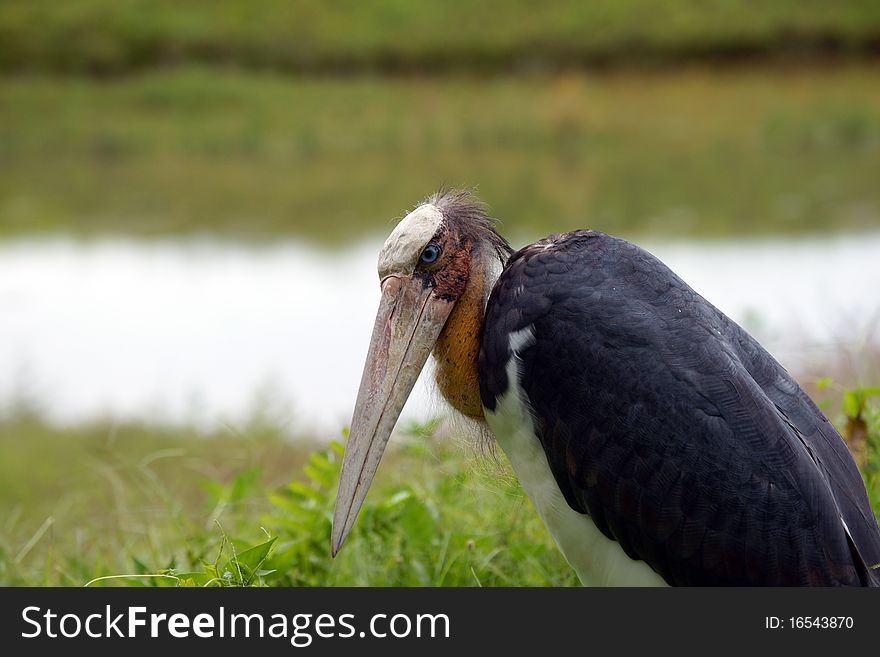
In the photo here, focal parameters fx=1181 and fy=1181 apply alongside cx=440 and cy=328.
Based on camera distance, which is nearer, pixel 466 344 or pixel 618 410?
pixel 618 410

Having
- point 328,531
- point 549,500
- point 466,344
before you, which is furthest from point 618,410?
point 328,531

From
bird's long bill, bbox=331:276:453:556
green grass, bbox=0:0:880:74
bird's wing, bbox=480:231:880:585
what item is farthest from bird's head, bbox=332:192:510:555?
green grass, bbox=0:0:880:74

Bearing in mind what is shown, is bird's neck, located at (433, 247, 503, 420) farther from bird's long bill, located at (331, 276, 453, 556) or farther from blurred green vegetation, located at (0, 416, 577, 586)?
blurred green vegetation, located at (0, 416, 577, 586)

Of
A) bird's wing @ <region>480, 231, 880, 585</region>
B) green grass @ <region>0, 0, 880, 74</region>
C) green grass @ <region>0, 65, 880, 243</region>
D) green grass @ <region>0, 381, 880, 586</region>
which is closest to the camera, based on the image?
bird's wing @ <region>480, 231, 880, 585</region>

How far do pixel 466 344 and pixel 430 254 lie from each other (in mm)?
262

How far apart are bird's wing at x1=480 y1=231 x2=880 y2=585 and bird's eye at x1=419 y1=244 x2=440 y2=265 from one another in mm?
236

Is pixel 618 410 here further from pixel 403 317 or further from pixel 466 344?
pixel 403 317

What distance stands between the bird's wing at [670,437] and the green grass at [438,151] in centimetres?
1085

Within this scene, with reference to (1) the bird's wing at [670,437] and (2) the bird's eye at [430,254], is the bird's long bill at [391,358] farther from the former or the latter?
(1) the bird's wing at [670,437]

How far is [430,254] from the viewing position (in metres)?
3.16

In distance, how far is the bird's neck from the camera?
10.5ft

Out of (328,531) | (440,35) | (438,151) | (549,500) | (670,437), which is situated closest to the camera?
(670,437)

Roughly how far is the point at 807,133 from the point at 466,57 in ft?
25.9
